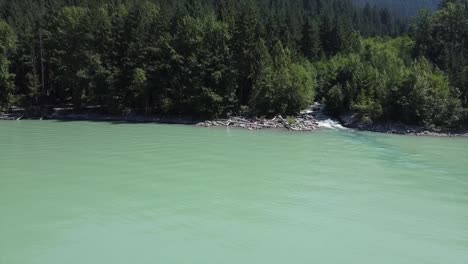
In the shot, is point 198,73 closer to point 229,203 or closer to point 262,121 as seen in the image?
point 262,121

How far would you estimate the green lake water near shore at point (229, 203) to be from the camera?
14445mm

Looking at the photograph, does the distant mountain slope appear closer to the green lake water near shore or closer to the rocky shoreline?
the rocky shoreline

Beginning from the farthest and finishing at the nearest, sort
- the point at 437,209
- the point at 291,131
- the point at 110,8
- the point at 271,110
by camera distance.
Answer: the point at 110,8
the point at 271,110
the point at 291,131
the point at 437,209

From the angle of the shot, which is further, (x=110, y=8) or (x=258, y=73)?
(x=110, y=8)

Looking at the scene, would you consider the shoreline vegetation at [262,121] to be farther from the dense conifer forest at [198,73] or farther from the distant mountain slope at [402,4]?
the distant mountain slope at [402,4]

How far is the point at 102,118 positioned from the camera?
55.0m

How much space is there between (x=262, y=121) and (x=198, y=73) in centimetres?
947

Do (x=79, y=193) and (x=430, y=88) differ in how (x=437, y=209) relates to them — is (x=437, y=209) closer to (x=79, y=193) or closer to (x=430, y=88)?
(x=79, y=193)

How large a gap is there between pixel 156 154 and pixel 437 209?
17784mm

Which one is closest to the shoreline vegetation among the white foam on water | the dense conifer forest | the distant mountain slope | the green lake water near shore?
the white foam on water

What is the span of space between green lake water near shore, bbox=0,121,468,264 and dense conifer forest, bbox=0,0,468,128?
634 inches

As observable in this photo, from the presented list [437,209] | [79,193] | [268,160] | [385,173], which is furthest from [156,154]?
[437,209]

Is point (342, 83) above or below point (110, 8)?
below

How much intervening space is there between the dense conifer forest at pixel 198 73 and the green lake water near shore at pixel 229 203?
52.8ft
